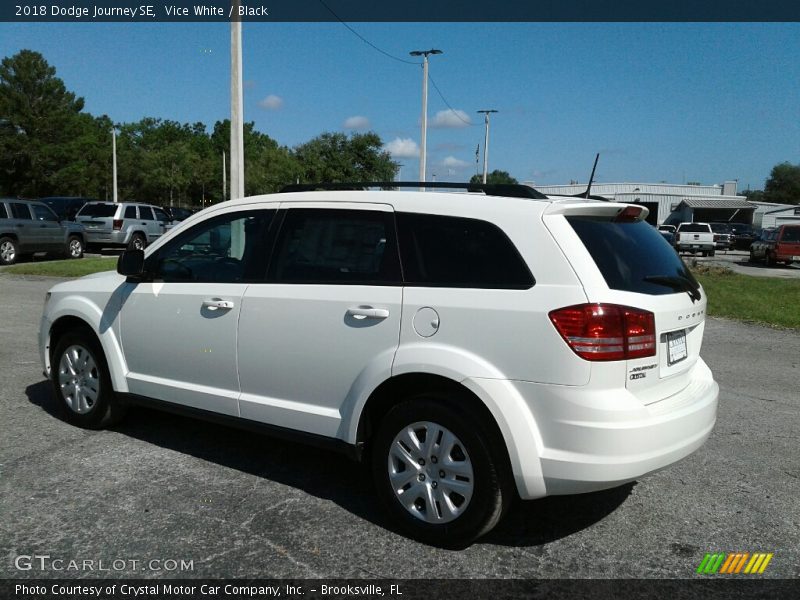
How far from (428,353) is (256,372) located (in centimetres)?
125

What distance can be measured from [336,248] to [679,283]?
194 cm

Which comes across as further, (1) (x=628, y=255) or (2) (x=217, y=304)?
(2) (x=217, y=304)

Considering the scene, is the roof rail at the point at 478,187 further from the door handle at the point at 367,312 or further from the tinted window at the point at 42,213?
the tinted window at the point at 42,213

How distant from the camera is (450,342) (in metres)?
3.49

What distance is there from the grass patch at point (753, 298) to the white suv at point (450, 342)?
9.96m

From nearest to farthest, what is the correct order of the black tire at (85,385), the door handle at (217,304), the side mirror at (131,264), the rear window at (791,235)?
the door handle at (217,304) < the side mirror at (131,264) < the black tire at (85,385) < the rear window at (791,235)

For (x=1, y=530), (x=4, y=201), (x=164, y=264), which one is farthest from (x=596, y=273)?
(x=4, y=201)

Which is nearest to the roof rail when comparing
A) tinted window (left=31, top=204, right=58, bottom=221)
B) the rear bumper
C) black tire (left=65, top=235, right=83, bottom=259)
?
the rear bumper

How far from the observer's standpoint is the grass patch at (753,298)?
41.9ft

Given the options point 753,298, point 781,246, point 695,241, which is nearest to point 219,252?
point 753,298

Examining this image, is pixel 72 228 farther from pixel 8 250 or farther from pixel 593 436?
pixel 593 436

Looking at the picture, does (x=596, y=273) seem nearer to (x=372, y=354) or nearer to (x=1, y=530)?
(x=372, y=354)

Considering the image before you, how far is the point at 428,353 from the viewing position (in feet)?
11.5
